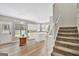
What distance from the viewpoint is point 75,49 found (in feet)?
6.39

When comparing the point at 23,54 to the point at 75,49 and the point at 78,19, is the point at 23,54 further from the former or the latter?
the point at 78,19

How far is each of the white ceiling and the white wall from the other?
12cm

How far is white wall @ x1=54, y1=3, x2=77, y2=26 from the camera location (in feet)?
6.29

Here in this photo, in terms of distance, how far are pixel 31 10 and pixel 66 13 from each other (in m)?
0.61

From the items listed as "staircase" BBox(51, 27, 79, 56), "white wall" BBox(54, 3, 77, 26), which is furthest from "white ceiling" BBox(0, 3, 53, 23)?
"staircase" BBox(51, 27, 79, 56)

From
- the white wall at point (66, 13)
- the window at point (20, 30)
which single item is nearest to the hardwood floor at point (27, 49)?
the window at point (20, 30)

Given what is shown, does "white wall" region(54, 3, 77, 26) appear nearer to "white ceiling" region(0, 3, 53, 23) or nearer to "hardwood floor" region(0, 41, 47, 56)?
"white ceiling" region(0, 3, 53, 23)

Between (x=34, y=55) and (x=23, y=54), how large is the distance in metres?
0.19

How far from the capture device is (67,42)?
6.57 feet

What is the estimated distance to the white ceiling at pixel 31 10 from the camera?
2.02 m

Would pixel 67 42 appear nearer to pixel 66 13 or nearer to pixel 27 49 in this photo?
pixel 66 13

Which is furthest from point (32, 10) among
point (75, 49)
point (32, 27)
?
point (75, 49)

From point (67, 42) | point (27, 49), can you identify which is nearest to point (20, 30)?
point (27, 49)

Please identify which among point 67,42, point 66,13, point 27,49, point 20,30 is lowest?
point 27,49
